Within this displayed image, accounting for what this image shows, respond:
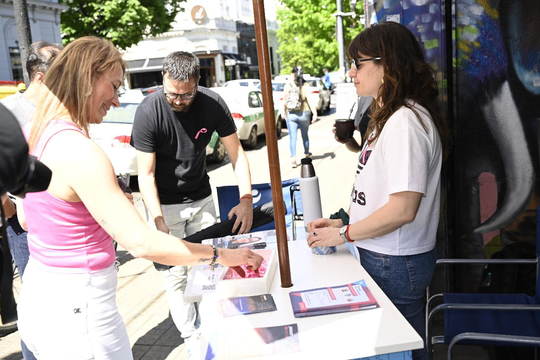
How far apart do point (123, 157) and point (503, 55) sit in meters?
7.17

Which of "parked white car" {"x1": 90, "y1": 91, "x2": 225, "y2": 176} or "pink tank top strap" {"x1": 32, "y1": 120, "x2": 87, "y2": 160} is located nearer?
"pink tank top strap" {"x1": 32, "y1": 120, "x2": 87, "y2": 160}

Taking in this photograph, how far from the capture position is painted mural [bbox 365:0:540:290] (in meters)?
3.50

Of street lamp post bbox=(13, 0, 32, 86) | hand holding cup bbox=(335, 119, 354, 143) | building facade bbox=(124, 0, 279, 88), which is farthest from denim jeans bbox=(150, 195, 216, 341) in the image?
building facade bbox=(124, 0, 279, 88)

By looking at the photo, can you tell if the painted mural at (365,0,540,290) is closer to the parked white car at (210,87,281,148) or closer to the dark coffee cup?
the dark coffee cup

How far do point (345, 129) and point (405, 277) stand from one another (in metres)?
1.11

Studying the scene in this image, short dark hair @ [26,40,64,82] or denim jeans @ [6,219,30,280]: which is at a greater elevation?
short dark hair @ [26,40,64,82]

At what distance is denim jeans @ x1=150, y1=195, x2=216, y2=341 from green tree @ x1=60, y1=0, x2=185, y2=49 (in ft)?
69.7

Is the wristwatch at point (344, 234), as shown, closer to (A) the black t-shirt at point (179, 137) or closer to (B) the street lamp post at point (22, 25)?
(A) the black t-shirt at point (179, 137)

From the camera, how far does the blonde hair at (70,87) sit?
1925 mm

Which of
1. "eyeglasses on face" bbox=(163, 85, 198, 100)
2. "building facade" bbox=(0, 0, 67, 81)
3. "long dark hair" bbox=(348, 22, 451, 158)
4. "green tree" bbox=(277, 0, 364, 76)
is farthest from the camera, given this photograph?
"building facade" bbox=(0, 0, 67, 81)

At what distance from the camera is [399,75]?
2299 millimetres

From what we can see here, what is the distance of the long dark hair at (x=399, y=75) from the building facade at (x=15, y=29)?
2426 centimetres

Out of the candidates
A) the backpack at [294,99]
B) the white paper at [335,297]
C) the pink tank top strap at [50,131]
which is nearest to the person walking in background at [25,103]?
the pink tank top strap at [50,131]

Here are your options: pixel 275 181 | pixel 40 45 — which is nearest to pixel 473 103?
pixel 275 181
